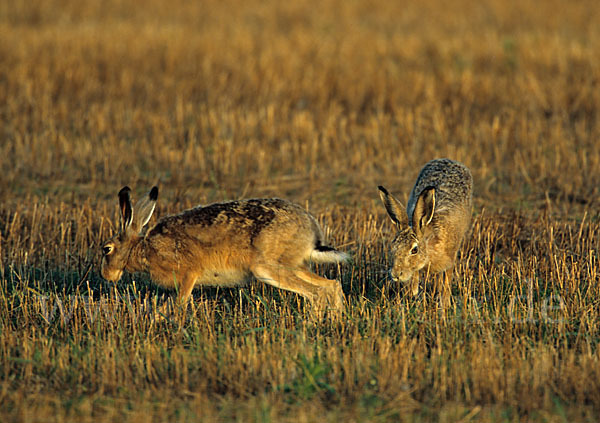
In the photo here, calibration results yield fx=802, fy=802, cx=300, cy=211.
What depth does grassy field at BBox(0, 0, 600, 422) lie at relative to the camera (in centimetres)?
499

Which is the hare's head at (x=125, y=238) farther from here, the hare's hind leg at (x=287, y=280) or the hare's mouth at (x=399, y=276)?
the hare's mouth at (x=399, y=276)

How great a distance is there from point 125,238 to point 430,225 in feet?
8.84

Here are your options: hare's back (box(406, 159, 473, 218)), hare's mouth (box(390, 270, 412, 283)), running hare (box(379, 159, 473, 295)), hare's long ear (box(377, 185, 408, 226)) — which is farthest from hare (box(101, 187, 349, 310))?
hare's back (box(406, 159, 473, 218))

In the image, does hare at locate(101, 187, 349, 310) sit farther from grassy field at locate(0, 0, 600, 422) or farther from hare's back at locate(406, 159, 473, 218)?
hare's back at locate(406, 159, 473, 218)

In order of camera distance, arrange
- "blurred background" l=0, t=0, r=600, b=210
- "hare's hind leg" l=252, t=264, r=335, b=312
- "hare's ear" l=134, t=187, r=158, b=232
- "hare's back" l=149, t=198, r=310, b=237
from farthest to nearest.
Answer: "blurred background" l=0, t=0, r=600, b=210 < "hare's ear" l=134, t=187, r=158, b=232 < "hare's back" l=149, t=198, r=310, b=237 < "hare's hind leg" l=252, t=264, r=335, b=312

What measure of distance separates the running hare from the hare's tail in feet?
1.41

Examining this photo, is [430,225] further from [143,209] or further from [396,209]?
[143,209]

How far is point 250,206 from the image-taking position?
22.2 ft

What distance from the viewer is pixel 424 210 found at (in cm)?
697

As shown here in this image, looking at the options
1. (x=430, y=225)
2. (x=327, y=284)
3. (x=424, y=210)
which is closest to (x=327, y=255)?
(x=327, y=284)

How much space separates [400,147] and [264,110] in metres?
2.97

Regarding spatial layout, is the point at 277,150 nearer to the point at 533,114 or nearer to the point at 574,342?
the point at 533,114

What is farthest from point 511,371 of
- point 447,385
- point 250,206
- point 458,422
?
point 250,206

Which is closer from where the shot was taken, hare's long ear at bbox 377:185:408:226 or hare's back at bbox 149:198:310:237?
hare's back at bbox 149:198:310:237
